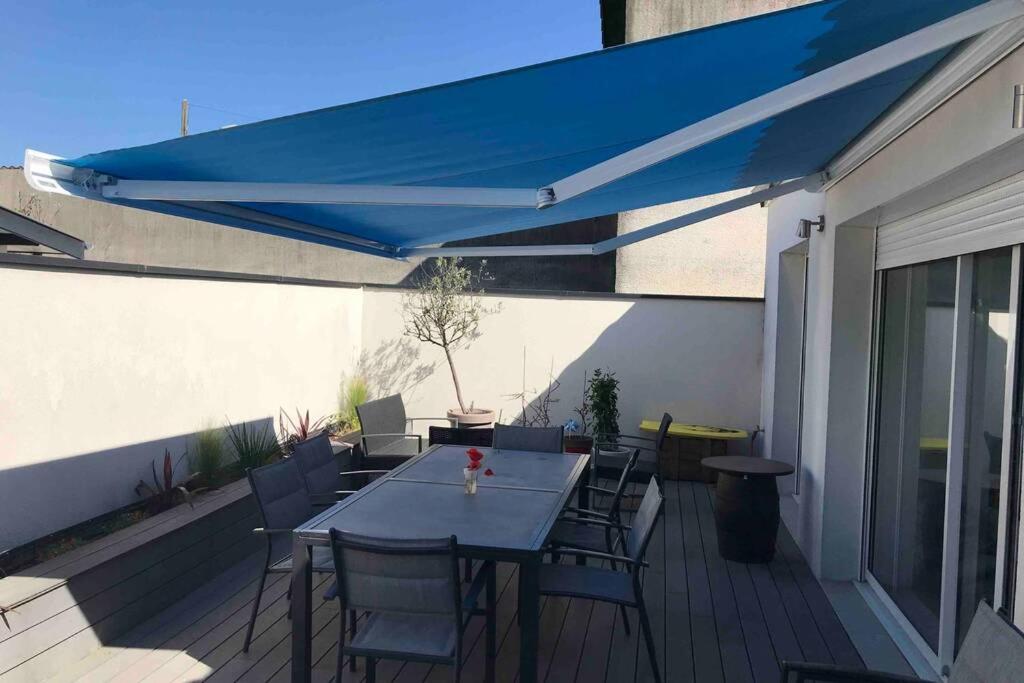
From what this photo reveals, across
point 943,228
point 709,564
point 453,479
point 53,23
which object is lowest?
point 709,564

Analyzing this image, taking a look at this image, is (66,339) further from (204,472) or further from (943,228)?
(943,228)

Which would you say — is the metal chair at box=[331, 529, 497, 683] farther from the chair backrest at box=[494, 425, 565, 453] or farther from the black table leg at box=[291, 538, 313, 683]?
the chair backrest at box=[494, 425, 565, 453]

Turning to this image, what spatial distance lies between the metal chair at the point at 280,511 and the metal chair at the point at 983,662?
2500mm

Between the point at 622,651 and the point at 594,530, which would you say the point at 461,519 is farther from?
the point at 594,530

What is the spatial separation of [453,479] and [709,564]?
244cm

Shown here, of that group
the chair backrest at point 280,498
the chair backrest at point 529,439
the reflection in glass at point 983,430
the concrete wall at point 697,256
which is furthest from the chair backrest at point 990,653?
the concrete wall at point 697,256

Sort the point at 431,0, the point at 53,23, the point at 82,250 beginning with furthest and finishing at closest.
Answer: the point at 53,23
the point at 431,0
the point at 82,250

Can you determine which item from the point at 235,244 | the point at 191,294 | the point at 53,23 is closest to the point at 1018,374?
the point at 191,294

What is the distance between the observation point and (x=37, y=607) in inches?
155

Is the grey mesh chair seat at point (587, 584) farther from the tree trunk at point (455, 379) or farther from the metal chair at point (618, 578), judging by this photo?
the tree trunk at point (455, 379)

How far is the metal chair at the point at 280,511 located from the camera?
4332 millimetres

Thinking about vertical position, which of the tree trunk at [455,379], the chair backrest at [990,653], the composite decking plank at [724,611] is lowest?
the composite decking plank at [724,611]

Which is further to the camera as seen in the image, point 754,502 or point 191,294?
point 191,294

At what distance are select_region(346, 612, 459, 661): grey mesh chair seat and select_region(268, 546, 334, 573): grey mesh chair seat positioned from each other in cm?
56
